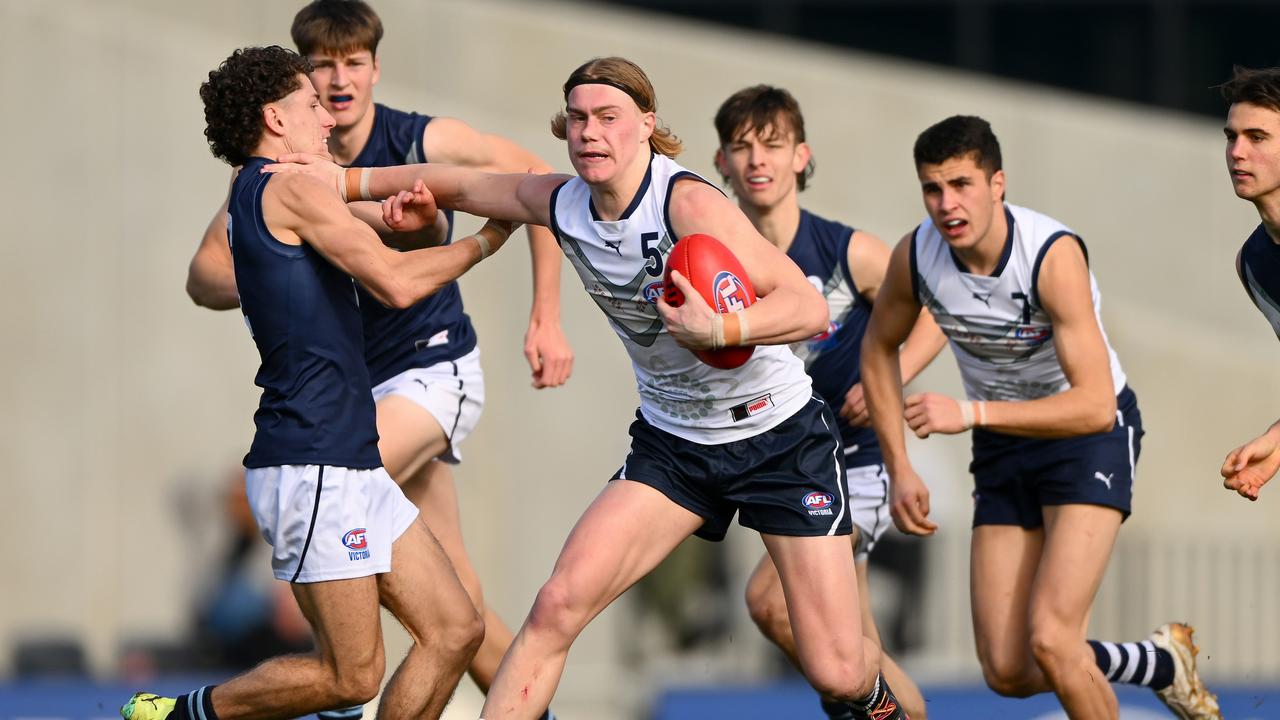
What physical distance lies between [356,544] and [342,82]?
2.11m

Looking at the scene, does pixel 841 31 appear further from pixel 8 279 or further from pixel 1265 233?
pixel 1265 233

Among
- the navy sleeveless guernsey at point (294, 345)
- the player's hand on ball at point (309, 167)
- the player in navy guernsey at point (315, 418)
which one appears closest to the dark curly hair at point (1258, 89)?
the player in navy guernsey at point (315, 418)

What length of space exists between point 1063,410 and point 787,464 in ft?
4.18

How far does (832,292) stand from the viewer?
7.18m

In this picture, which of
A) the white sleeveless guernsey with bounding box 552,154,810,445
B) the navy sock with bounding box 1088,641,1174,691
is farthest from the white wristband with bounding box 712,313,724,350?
the navy sock with bounding box 1088,641,1174,691

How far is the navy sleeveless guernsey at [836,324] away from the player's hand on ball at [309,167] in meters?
2.08

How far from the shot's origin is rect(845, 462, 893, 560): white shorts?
7266 millimetres

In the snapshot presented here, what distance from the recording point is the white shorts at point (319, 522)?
18.6 feet

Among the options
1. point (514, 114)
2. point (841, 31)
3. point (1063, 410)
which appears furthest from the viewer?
point (841, 31)

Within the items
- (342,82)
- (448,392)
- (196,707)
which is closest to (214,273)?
(342,82)

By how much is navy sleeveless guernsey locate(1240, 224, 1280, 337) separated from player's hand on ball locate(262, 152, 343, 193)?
3397mm

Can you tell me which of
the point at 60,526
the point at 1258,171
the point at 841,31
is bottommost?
the point at 60,526

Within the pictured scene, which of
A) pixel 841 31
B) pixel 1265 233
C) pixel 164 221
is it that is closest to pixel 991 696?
pixel 1265 233

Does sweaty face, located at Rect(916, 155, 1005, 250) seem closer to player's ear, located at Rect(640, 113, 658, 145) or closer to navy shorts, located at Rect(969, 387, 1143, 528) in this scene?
navy shorts, located at Rect(969, 387, 1143, 528)
